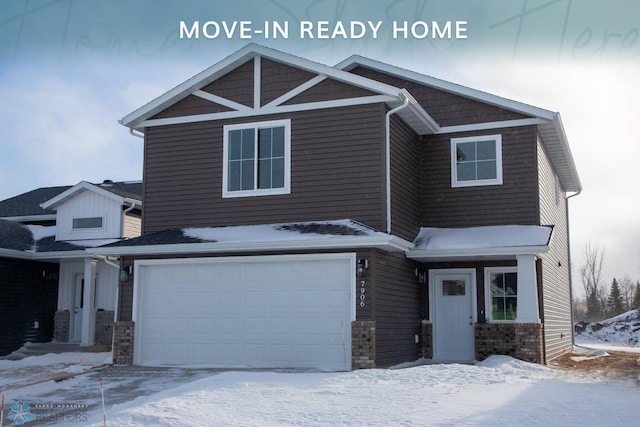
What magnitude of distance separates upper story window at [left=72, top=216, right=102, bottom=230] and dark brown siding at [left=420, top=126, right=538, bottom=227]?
9.52 m

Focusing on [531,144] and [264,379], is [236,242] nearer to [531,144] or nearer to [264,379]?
[264,379]

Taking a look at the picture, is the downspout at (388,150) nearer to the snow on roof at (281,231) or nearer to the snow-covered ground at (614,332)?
the snow on roof at (281,231)

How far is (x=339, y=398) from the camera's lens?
9828 mm

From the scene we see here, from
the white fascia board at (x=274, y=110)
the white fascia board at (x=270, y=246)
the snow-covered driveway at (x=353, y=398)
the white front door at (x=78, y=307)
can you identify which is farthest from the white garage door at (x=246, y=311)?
the white front door at (x=78, y=307)

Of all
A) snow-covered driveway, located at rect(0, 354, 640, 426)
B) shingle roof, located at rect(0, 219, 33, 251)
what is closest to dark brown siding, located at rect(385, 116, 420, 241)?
snow-covered driveway, located at rect(0, 354, 640, 426)

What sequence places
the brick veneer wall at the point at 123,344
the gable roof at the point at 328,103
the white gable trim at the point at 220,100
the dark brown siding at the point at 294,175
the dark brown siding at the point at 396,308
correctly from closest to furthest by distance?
the dark brown siding at the point at 396,308 → the dark brown siding at the point at 294,175 → the gable roof at the point at 328,103 → the brick veneer wall at the point at 123,344 → the white gable trim at the point at 220,100

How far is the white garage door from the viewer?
14.1 meters

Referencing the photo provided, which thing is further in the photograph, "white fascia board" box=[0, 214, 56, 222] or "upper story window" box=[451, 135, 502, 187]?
"white fascia board" box=[0, 214, 56, 222]

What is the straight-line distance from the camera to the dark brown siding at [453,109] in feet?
55.0

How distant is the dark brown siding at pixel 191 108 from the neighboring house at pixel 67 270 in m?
5.37

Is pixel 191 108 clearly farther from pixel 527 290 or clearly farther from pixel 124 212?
pixel 527 290

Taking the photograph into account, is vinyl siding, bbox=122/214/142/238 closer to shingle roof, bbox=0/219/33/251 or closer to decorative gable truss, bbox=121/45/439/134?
shingle roof, bbox=0/219/33/251

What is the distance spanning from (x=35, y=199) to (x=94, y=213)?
4.61 meters

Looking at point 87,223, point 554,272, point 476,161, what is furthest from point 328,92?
point 87,223
